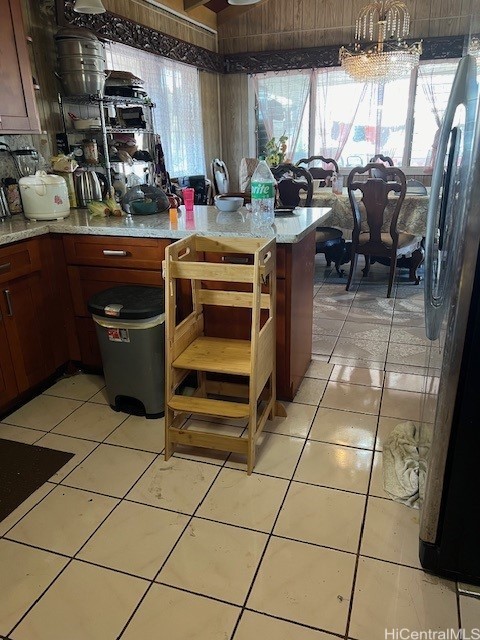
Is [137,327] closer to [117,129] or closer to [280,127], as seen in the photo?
[117,129]

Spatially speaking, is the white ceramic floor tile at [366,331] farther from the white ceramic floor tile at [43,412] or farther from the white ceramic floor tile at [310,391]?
the white ceramic floor tile at [43,412]

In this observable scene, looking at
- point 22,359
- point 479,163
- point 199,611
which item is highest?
point 479,163

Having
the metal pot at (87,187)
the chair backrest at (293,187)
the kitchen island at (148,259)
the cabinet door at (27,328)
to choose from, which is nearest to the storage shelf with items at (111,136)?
the metal pot at (87,187)

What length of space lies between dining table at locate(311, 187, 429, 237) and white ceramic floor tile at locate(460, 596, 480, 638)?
2987mm

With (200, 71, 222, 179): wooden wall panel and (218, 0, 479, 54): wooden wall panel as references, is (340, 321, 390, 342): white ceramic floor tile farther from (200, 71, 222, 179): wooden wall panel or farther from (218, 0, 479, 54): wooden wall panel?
(218, 0, 479, 54): wooden wall panel

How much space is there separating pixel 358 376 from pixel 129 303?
132 cm

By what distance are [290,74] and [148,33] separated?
2.18 meters

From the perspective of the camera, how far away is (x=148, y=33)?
4.64 meters

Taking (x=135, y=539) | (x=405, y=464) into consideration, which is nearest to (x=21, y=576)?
(x=135, y=539)

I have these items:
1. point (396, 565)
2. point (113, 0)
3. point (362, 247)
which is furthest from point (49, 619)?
point (113, 0)

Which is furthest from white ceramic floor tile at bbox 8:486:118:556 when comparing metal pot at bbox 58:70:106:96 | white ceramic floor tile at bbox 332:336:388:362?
metal pot at bbox 58:70:106:96

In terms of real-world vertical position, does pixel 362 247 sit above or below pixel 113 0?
below

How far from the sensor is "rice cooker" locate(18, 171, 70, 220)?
250cm

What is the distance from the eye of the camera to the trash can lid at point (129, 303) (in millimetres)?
2055
